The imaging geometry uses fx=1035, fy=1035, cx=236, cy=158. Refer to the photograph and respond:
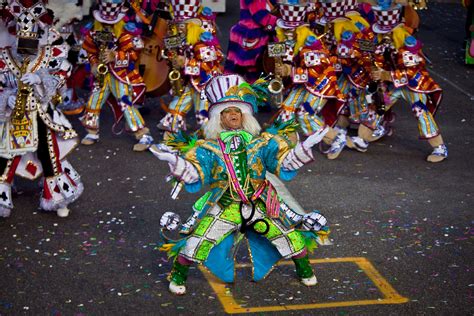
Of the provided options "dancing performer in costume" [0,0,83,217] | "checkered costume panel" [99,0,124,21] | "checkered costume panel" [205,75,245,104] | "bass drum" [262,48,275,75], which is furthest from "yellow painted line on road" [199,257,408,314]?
"bass drum" [262,48,275,75]

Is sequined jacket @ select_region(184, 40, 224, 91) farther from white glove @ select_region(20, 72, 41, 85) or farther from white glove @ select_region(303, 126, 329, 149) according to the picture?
white glove @ select_region(303, 126, 329, 149)

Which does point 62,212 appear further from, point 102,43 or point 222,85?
point 102,43

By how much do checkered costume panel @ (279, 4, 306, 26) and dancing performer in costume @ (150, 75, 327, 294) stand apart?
333cm

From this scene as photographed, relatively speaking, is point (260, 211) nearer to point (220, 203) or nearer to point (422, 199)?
point (220, 203)

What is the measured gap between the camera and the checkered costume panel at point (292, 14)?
10.7 meters

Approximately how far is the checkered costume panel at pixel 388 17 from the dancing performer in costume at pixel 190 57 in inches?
71.6

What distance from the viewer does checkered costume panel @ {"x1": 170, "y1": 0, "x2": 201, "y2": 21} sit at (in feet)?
36.3

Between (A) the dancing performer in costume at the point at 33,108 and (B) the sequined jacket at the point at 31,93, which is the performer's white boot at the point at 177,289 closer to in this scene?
(A) the dancing performer in costume at the point at 33,108

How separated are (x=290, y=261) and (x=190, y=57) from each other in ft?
12.7

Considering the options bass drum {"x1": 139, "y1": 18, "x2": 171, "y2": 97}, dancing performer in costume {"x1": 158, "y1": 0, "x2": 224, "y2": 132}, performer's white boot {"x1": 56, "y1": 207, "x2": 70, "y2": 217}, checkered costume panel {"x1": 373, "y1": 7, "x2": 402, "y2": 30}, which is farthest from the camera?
bass drum {"x1": 139, "y1": 18, "x2": 171, "y2": 97}

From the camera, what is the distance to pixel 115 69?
11500 millimetres

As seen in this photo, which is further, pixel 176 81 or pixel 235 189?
pixel 176 81

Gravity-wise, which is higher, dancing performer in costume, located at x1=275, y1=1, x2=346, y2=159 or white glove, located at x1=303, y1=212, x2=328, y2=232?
white glove, located at x1=303, y1=212, x2=328, y2=232

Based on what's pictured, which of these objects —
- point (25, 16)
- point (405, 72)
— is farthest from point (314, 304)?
point (405, 72)
